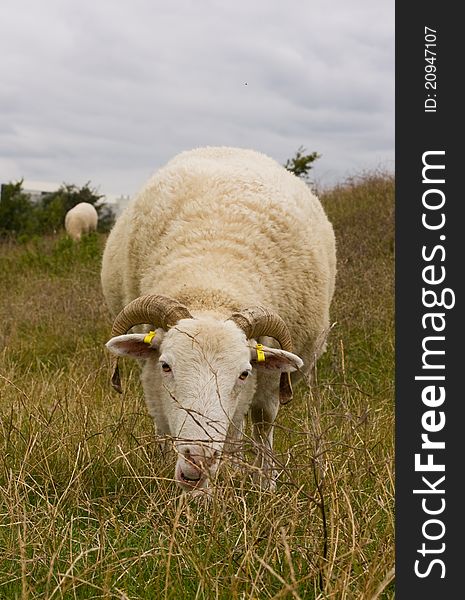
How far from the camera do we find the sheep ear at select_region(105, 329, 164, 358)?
3.75m

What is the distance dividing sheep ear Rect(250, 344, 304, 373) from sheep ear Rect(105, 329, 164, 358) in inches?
18.8

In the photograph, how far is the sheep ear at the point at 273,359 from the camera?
3704 mm

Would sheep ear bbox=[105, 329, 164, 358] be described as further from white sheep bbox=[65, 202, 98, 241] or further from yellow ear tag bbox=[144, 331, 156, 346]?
white sheep bbox=[65, 202, 98, 241]

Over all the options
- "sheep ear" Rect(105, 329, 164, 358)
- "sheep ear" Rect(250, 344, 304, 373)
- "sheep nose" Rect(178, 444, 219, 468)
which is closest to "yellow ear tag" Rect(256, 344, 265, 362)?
"sheep ear" Rect(250, 344, 304, 373)

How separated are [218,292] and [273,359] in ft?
1.43

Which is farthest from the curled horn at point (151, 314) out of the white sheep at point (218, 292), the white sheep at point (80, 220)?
the white sheep at point (80, 220)

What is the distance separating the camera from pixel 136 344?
3830 millimetres

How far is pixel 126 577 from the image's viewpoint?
2416 millimetres

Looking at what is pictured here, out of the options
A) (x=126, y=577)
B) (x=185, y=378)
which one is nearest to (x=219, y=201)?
(x=185, y=378)

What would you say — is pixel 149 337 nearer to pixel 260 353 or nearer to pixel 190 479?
pixel 260 353

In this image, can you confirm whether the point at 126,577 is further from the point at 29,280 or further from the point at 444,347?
the point at 29,280

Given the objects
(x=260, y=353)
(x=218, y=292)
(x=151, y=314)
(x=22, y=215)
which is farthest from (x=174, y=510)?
(x=22, y=215)

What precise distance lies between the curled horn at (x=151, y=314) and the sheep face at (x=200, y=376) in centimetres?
7

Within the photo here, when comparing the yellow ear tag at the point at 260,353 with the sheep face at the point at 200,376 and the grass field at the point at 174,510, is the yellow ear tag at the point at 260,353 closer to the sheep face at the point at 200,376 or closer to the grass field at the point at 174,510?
the sheep face at the point at 200,376
